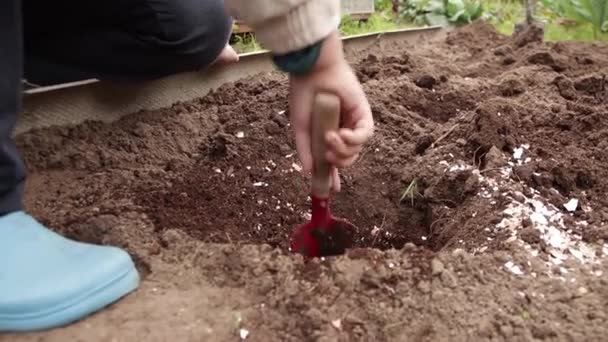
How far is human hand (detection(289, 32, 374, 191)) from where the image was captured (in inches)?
51.4

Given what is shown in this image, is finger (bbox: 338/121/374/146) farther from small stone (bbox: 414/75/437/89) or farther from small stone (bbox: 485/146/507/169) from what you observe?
small stone (bbox: 414/75/437/89)

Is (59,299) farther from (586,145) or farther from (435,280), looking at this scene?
(586,145)

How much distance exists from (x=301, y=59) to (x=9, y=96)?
63 cm

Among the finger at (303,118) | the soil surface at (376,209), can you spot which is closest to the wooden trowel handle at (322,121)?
the finger at (303,118)

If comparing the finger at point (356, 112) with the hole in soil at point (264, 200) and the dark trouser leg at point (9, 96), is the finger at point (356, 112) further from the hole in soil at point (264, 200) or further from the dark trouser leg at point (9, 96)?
the dark trouser leg at point (9, 96)

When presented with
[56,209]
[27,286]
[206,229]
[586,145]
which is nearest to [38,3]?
[56,209]

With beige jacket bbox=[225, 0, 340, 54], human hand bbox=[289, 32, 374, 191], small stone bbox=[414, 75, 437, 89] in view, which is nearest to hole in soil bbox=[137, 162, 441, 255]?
human hand bbox=[289, 32, 374, 191]

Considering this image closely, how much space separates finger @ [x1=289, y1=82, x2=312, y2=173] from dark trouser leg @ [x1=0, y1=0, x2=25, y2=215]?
1.94 feet

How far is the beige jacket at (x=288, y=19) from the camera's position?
1235 millimetres

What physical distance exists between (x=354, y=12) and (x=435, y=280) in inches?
126

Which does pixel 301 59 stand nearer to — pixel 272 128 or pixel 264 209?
pixel 264 209

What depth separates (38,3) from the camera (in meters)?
1.88

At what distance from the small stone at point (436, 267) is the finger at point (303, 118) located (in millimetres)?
321

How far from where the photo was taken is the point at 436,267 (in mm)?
1379
